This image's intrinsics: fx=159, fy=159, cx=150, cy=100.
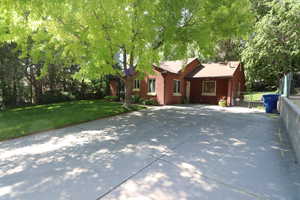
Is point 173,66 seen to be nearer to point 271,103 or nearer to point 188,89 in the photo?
point 188,89

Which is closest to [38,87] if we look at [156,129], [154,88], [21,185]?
[154,88]

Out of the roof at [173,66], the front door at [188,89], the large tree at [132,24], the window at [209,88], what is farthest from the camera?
the front door at [188,89]

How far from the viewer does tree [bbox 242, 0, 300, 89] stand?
15148mm

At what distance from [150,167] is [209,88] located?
13727mm

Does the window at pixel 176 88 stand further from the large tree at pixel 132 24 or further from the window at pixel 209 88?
the large tree at pixel 132 24

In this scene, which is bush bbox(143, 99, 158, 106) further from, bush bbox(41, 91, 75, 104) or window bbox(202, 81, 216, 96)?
bush bbox(41, 91, 75, 104)

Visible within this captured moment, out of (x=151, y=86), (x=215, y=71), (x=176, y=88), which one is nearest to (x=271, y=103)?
(x=215, y=71)

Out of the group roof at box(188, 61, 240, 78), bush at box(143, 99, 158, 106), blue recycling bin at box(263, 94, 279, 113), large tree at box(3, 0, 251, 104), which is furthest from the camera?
roof at box(188, 61, 240, 78)

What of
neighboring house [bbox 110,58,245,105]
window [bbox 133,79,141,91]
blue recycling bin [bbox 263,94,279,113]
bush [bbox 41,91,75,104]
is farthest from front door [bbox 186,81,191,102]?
bush [bbox 41,91,75,104]

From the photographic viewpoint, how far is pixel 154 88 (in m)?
14.7

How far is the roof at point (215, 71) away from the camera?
14.4 metres

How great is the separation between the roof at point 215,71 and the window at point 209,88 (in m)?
0.92

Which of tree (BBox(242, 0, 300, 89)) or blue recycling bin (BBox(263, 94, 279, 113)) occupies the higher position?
tree (BBox(242, 0, 300, 89))

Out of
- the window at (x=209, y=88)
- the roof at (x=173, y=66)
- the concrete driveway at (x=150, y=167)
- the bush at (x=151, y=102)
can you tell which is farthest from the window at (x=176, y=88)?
the concrete driveway at (x=150, y=167)
